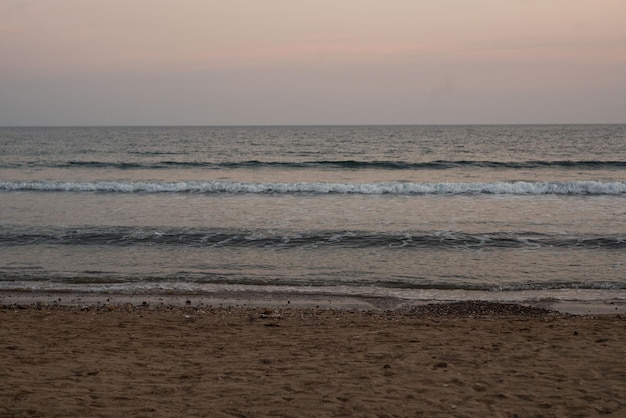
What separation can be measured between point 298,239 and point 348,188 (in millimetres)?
11540

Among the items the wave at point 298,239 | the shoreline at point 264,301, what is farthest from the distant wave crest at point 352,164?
the shoreline at point 264,301

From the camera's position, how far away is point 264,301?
1080cm

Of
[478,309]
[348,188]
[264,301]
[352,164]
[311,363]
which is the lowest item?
[264,301]

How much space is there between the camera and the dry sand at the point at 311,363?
5570 millimetres

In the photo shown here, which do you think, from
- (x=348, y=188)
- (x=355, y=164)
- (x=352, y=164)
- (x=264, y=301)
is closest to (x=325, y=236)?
(x=264, y=301)

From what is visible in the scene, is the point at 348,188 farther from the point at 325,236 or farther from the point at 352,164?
the point at 352,164

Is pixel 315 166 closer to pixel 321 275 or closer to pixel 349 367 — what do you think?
pixel 321 275

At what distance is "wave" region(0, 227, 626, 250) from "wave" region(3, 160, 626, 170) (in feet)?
73.6

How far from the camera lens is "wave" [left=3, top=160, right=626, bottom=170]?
38.5 metres

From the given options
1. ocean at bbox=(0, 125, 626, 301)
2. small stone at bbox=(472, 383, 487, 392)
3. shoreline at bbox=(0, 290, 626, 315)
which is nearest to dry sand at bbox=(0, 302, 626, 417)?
small stone at bbox=(472, 383, 487, 392)

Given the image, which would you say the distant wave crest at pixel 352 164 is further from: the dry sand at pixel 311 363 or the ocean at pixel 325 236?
the dry sand at pixel 311 363

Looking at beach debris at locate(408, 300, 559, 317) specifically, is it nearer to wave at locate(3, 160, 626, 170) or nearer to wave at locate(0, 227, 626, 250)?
wave at locate(0, 227, 626, 250)

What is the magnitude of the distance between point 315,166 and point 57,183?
17090mm

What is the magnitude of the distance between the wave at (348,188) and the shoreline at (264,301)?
52.1 feet
